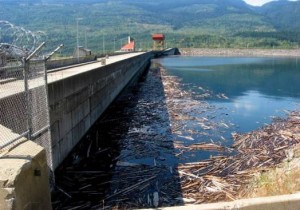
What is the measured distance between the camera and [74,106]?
666 inches

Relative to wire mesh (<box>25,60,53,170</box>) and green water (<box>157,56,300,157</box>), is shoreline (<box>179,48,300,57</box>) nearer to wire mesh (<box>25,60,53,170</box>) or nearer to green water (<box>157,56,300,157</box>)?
green water (<box>157,56,300,157</box>)

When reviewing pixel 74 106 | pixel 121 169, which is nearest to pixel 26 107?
pixel 121 169

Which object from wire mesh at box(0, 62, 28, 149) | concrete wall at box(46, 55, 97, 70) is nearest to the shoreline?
concrete wall at box(46, 55, 97, 70)

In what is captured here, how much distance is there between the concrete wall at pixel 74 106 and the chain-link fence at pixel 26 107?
1.34 metres

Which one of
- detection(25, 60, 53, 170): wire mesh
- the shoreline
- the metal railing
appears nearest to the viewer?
the metal railing

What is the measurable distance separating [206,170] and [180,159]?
1.70m

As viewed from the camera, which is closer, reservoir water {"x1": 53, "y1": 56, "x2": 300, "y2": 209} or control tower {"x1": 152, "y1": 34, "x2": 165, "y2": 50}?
reservoir water {"x1": 53, "y1": 56, "x2": 300, "y2": 209}

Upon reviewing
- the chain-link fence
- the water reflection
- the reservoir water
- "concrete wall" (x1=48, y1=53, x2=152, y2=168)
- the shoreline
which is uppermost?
the chain-link fence

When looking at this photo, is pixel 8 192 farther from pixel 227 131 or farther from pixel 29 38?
pixel 227 131

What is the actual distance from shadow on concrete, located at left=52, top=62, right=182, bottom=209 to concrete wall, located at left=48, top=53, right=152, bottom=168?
0.57 m

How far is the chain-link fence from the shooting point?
8.52 meters

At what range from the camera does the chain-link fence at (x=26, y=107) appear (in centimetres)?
852

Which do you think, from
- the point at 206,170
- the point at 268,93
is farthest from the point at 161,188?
the point at 268,93

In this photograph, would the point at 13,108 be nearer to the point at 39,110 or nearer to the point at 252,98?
the point at 39,110
